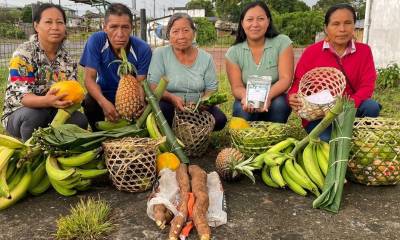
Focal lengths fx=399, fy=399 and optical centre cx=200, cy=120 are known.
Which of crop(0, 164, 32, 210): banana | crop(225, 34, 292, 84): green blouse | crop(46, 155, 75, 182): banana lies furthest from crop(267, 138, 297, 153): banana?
crop(0, 164, 32, 210): banana

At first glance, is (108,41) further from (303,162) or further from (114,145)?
(303,162)

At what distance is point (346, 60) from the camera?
3.98m

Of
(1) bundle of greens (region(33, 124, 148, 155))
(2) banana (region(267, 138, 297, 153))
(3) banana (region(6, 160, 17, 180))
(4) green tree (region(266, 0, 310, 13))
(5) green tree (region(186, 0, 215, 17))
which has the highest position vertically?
(5) green tree (region(186, 0, 215, 17))

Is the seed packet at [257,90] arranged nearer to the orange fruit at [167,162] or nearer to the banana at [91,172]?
the orange fruit at [167,162]

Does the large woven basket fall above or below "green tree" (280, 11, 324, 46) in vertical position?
below

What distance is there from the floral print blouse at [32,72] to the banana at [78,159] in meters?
0.95

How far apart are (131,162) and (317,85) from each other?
6.22 ft

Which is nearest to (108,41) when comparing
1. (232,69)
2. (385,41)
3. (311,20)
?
(232,69)

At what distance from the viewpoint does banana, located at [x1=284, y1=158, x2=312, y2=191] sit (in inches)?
122

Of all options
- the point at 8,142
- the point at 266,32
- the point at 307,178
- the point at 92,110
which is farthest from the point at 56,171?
the point at 266,32

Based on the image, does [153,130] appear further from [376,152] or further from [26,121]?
[376,152]

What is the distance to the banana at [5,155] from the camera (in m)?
2.93

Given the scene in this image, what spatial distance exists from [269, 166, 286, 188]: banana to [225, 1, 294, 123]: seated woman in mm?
930

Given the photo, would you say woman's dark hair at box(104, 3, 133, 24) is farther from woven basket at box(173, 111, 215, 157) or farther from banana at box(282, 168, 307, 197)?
banana at box(282, 168, 307, 197)
